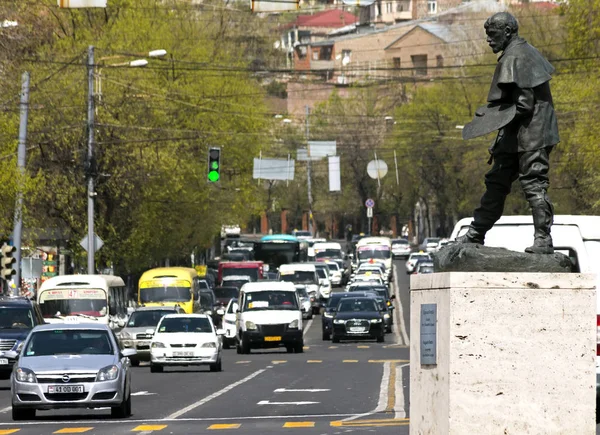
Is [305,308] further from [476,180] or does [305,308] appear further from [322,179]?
[322,179]

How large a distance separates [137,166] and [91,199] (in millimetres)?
9490

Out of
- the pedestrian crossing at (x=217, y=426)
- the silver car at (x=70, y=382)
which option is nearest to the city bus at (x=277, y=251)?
the silver car at (x=70, y=382)

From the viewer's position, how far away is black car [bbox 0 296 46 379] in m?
34.4

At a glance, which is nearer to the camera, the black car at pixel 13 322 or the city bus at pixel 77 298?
the black car at pixel 13 322

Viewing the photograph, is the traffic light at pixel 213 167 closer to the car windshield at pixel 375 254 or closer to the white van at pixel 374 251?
the white van at pixel 374 251

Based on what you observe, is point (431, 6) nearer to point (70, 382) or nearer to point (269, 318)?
point (269, 318)

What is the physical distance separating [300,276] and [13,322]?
39.1 meters

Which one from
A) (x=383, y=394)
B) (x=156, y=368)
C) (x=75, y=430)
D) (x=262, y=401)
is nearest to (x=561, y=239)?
(x=75, y=430)

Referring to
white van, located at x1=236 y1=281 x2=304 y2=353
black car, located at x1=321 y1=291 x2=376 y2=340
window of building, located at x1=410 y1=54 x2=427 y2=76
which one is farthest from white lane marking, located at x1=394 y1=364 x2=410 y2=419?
window of building, located at x1=410 y1=54 x2=427 y2=76

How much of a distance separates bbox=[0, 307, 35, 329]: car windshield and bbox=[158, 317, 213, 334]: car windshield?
367cm

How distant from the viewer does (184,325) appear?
39156 millimetres

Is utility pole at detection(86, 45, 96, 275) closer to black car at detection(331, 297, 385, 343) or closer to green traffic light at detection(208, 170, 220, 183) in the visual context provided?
black car at detection(331, 297, 385, 343)

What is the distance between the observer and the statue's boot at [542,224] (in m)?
12.9

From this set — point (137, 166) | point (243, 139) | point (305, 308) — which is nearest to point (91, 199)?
point (137, 166)
